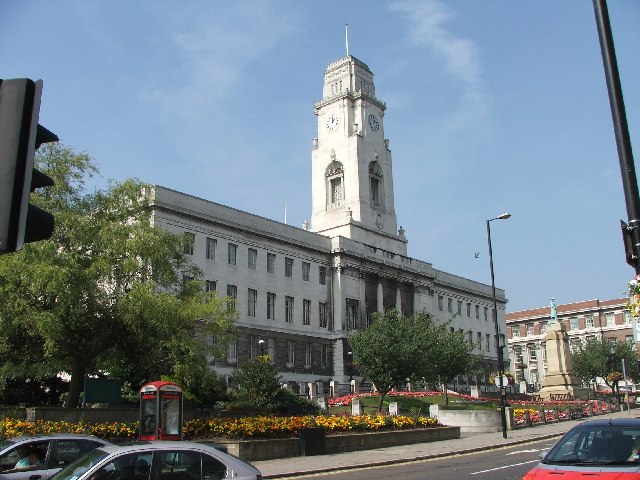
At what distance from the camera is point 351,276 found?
72125mm

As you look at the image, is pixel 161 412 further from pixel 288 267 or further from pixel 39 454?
pixel 288 267

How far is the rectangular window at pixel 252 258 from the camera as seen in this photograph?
62.0 m

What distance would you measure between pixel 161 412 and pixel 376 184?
204 feet

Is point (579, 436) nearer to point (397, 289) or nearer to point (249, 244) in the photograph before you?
point (249, 244)

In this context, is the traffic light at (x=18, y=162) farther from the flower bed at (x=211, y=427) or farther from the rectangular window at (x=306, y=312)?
the rectangular window at (x=306, y=312)

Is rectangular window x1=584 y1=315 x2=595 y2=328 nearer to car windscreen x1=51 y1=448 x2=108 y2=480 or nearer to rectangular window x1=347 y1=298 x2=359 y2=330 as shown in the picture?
rectangular window x1=347 y1=298 x2=359 y2=330

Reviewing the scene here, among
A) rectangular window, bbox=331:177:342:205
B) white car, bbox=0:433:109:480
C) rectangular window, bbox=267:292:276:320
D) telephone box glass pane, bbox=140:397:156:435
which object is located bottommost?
white car, bbox=0:433:109:480

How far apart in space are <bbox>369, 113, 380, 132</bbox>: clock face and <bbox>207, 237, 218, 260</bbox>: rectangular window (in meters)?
31.0

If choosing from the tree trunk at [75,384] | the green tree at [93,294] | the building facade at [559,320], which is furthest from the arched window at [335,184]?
the tree trunk at [75,384]

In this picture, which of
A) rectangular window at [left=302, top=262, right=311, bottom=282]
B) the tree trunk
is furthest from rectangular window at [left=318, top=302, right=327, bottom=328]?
the tree trunk

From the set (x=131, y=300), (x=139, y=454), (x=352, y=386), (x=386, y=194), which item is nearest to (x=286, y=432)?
(x=131, y=300)

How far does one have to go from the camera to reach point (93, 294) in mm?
25094

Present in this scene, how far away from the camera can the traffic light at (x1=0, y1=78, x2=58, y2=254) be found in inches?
157

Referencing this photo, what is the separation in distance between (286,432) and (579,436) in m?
16.7
